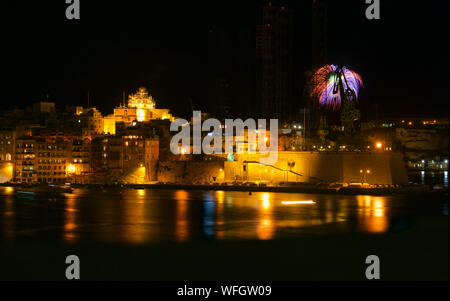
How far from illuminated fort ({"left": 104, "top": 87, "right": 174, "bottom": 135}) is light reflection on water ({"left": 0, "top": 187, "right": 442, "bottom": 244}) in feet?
34.2

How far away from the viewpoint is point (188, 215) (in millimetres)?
→ 15383

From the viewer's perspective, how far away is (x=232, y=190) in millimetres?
22875

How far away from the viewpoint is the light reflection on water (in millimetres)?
12438

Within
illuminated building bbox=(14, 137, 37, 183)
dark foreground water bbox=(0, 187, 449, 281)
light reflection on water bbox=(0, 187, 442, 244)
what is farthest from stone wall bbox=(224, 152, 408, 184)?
illuminated building bbox=(14, 137, 37, 183)

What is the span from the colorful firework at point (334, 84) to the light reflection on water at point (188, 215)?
165 inches

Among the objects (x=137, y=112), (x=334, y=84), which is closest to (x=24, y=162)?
(x=137, y=112)

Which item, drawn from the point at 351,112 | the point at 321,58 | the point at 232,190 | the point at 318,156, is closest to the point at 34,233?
the point at 232,190

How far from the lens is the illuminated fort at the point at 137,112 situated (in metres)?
31.9

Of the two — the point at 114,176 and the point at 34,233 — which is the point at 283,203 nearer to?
the point at 34,233

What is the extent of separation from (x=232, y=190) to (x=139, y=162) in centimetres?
494

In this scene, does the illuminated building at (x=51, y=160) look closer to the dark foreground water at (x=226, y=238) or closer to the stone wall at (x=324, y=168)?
the dark foreground water at (x=226, y=238)

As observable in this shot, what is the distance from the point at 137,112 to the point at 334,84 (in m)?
15.2

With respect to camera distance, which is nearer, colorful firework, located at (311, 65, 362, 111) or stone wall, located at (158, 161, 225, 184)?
colorful firework, located at (311, 65, 362, 111)

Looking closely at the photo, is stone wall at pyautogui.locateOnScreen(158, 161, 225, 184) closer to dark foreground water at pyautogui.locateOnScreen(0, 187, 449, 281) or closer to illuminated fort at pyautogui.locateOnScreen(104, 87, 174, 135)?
dark foreground water at pyautogui.locateOnScreen(0, 187, 449, 281)
